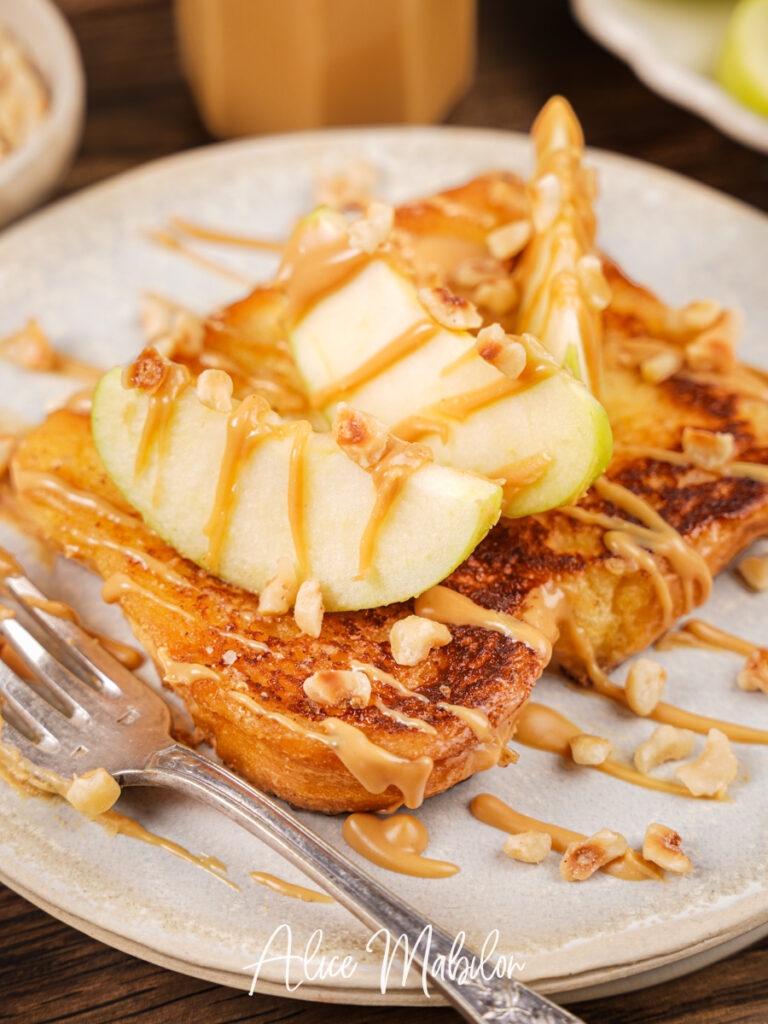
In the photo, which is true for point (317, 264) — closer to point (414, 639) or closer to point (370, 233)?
point (370, 233)

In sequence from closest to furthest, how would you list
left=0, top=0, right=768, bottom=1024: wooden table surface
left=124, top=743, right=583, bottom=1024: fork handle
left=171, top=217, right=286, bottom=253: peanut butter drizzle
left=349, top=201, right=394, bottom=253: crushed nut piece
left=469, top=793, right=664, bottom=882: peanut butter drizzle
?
1. left=124, top=743, right=583, bottom=1024: fork handle
2. left=469, top=793, right=664, bottom=882: peanut butter drizzle
3. left=349, top=201, right=394, bottom=253: crushed nut piece
4. left=171, top=217, right=286, bottom=253: peanut butter drizzle
5. left=0, top=0, right=768, bottom=1024: wooden table surface

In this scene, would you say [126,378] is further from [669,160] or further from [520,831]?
[669,160]

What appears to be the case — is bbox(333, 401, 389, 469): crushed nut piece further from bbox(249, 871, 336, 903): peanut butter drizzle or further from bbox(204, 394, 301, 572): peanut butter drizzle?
bbox(249, 871, 336, 903): peanut butter drizzle

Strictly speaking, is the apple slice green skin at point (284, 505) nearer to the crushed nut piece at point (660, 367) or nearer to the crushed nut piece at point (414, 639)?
the crushed nut piece at point (414, 639)

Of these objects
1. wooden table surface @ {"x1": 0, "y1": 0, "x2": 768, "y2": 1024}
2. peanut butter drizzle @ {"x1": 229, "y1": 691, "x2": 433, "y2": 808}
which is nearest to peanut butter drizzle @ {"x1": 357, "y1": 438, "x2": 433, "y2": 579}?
peanut butter drizzle @ {"x1": 229, "y1": 691, "x2": 433, "y2": 808}

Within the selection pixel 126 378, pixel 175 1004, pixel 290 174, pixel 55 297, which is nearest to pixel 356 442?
pixel 126 378

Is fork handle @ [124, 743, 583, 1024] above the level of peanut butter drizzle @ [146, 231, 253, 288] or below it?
below
